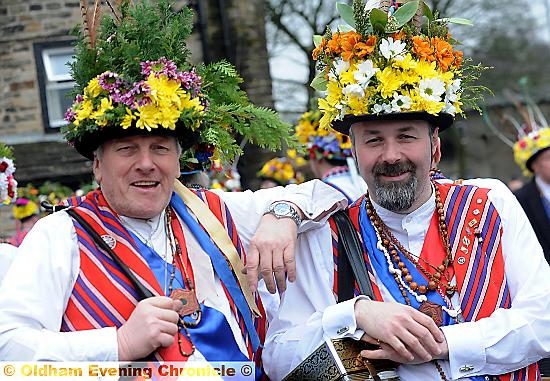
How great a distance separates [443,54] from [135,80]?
3.91 feet

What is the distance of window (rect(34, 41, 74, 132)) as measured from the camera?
11930mm

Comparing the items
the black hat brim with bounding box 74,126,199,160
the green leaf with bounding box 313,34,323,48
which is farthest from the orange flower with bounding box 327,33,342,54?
the black hat brim with bounding box 74,126,199,160

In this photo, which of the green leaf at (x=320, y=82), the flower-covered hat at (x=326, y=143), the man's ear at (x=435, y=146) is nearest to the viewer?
the man's ear at (x=435, y=146)

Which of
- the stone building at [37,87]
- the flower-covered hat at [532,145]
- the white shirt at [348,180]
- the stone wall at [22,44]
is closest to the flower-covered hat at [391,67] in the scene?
the white shirt at [348,180]

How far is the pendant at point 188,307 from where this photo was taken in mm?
3032

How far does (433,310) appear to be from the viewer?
3131mm

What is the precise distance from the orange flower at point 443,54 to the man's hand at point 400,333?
3.13ft

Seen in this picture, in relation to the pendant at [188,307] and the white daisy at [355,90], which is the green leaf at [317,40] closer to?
the white daisy at [355,90]

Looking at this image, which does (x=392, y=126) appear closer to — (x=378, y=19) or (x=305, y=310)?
(x=378, y=19)

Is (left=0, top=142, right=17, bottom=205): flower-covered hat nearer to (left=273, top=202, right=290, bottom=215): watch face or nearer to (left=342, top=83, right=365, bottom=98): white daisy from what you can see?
(left=273, top=202, right=290, bottom=215): watch face

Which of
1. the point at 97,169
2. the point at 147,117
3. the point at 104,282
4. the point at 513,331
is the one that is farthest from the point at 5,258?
the point at 513,331

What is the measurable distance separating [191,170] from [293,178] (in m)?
5.41

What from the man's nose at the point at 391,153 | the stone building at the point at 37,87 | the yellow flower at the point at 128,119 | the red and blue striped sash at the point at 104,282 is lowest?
the red and blue striped sash at the point at 104,282

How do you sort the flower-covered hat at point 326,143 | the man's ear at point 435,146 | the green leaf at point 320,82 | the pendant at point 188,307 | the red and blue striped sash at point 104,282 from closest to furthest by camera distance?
the red and blue striped sash at point 104,282 → the pendant at point 188,307 → the man's ear at point 435,146 → the green leaf at point 320,82 → the flower-covered hat at point 326,143
